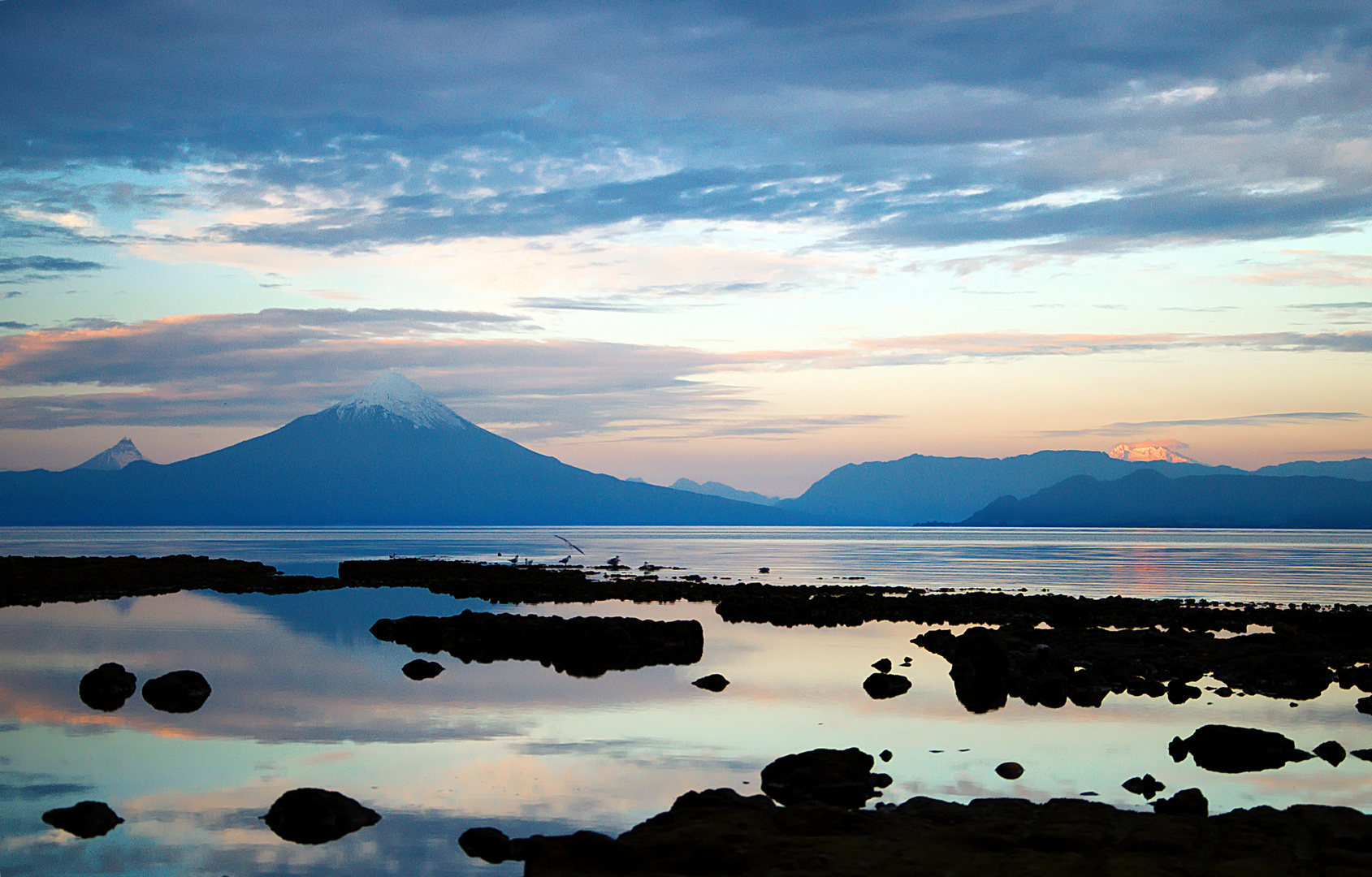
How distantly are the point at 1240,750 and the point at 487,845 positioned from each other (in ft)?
49.3

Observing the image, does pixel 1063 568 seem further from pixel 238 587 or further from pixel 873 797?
pixel 873 797

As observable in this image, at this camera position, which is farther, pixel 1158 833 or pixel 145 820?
pixel 145 820

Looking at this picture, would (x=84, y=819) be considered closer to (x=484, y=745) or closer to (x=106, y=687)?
(x=484, y=745)

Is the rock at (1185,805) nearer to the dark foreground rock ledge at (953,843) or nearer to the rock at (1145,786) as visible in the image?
the dark foreground rock ledge at (953,843)

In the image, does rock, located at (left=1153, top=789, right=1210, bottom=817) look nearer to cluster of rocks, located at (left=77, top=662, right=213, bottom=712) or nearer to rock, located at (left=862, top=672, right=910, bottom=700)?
rock, located at (left=862, top=672, right=910, bottom=700)

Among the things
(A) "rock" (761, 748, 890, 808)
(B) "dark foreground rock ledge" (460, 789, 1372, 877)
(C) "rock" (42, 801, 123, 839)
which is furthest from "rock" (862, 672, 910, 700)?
(C) "rock" (42, 801, 123, 839)

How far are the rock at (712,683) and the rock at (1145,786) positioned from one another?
13447 mm

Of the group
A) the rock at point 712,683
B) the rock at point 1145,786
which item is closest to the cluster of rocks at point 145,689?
the rock at point 712,683

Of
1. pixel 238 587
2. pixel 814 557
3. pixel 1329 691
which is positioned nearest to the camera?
pixel 1329 691

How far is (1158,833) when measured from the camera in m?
14.8

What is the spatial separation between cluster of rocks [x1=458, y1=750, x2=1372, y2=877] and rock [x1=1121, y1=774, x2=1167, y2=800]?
1.44 meters

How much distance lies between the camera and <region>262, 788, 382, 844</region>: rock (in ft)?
53.2

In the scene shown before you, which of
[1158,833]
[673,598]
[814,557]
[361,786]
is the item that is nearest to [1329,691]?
[1158,833]

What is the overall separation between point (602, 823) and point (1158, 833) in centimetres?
818
